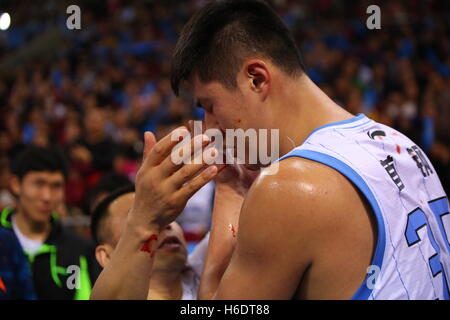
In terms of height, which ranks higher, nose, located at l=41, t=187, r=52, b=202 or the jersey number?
nose, located at l=41, t=187, r=52, b=202

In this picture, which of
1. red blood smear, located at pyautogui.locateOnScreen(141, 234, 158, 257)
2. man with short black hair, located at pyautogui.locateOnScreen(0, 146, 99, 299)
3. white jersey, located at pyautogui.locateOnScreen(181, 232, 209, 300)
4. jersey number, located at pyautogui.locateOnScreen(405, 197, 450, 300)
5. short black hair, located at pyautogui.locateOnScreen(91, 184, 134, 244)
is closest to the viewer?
jersey number, located at pyautogui.locateOnScreen(405, 197, 450, 300)

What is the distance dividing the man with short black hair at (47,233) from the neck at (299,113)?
2.00 m

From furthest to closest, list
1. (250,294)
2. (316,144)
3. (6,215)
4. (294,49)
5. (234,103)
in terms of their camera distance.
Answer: (6,215) → (294,49) → (234,103) → (316,144) → (250,294)

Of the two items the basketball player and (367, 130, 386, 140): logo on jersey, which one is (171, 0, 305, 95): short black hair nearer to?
the basketball player

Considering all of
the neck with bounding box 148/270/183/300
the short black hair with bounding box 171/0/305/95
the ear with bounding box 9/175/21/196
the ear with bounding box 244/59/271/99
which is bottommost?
the neck with bounding box 148/270/183/300

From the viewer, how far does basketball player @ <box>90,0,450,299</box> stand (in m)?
1.42

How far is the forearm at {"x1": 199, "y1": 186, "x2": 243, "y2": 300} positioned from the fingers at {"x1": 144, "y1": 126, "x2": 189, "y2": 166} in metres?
0.50

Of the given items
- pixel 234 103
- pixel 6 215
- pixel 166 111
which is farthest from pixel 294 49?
pixel 166 111

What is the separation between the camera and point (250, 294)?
1.43 meters

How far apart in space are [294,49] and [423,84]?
6505 mm

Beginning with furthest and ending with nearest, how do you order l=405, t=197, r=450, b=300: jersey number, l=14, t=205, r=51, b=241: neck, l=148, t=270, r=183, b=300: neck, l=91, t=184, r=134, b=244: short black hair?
l=14, t=205, r=51, b=241: neck, l=91, t=184, r=134, b=244: short black hair, l=148, t=270, r=183, b=300: neck, l=405, t=197, r=450, b=300: jersey number

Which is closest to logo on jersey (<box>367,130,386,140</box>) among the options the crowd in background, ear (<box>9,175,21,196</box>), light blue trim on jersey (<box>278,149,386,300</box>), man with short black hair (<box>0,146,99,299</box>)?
light blue trim on jersey (<box>278,149,386,300</box>)

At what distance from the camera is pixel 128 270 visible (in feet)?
5.41

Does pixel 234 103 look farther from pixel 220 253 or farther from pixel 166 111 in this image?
pixel 166 111
